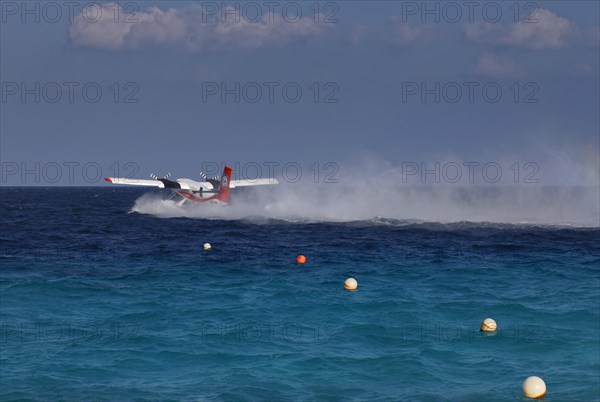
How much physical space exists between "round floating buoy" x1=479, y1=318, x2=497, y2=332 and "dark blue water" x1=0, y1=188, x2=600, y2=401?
1.19 feet

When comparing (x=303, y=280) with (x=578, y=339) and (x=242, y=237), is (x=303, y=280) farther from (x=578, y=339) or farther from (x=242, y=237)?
(x=242, y=237)

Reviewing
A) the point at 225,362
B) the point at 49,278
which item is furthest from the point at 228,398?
the point at 49,278

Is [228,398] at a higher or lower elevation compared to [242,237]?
lower

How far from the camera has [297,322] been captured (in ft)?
84.9

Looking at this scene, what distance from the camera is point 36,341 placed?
76.3ft

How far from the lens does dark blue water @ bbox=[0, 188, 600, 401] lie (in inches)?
771

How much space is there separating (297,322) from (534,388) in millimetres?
9797

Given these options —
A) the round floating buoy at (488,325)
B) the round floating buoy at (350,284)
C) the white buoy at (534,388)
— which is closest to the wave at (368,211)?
the round floating buoy at (350,284)

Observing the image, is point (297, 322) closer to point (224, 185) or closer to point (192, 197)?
point (224, 185)

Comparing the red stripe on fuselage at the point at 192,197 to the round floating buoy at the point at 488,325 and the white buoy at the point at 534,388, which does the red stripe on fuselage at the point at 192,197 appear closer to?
the round floating buoy at the point at 488,325

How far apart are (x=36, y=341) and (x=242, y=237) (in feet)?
105

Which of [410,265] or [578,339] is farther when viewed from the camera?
[410,265]

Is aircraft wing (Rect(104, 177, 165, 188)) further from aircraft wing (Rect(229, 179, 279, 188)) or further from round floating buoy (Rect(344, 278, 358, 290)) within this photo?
round floating buoy (Rect(344, 278, 358, 290))

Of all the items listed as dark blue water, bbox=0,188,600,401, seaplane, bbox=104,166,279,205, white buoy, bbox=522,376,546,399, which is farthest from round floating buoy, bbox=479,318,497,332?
seaplane, bbox=104,166,279,205
